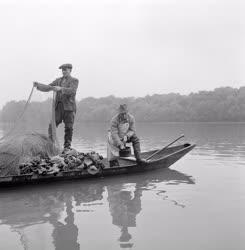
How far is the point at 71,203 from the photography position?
669 centimetres

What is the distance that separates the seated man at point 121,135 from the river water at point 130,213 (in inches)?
23.4

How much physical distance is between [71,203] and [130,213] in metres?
1.21

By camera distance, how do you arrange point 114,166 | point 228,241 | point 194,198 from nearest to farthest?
point 228,241, point 194,198, point 114,166

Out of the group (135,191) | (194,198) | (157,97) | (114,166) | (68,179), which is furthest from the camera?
(157,97)

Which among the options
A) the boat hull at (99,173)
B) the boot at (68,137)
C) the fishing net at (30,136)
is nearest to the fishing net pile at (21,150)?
the fishing net at (30,136)

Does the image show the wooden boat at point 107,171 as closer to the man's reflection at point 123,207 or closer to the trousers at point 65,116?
the man's reflection at point 123,207

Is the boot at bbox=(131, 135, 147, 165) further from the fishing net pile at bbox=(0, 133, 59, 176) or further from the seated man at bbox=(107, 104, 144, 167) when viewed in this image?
the fishing net pile at bbox=(0, 133, 59, 176)

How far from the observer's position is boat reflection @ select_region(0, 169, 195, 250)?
5012mm

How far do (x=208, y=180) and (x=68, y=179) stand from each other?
3.06m

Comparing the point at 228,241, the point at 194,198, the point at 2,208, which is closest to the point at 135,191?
the point at 194,198

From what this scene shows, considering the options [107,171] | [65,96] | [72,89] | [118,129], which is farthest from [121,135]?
[65,96]

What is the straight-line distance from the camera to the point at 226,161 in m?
11.7

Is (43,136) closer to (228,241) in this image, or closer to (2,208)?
(2,208)

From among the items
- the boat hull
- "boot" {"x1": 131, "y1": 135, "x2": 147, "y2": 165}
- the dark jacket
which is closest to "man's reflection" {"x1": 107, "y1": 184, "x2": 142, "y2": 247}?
the boat hull
